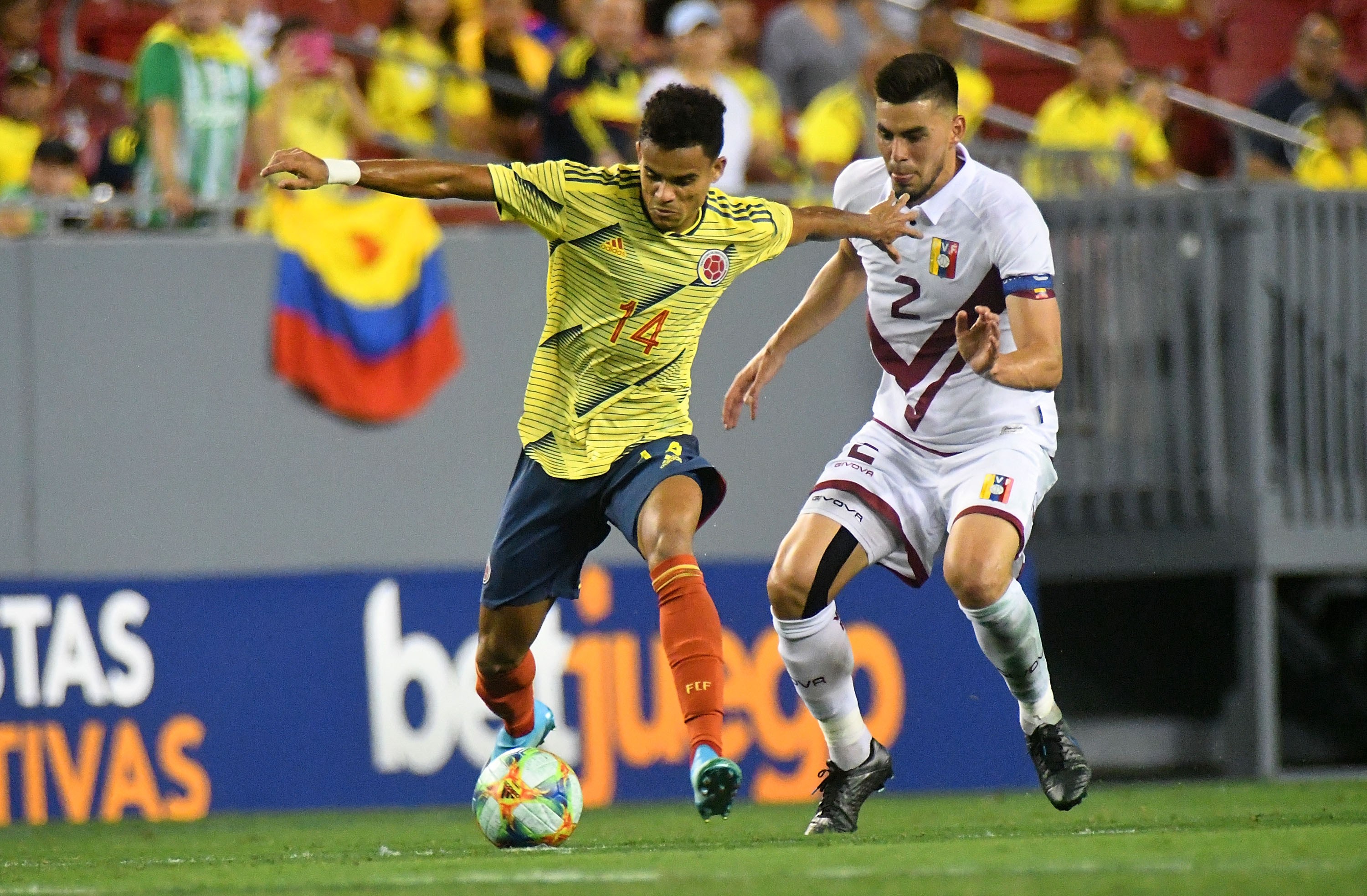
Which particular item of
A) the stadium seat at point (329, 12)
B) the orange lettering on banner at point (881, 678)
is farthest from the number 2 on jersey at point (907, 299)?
the stadium seat at point (329, 12)

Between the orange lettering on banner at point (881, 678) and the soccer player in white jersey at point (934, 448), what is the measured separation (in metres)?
2.70

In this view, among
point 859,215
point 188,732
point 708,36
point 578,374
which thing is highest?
point 708,36

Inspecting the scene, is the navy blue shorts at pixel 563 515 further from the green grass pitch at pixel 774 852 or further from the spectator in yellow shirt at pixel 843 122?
the spectator in yellow shirt at pixel 843 122

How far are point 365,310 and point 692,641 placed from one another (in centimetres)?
417

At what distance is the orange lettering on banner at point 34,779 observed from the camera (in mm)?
9086

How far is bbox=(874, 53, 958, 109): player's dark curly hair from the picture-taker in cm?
A: 652

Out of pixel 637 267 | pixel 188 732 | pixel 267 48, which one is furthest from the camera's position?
pixel 267 48

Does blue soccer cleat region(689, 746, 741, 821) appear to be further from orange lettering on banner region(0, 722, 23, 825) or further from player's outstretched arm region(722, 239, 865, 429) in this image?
orange lettering on banner region(0, 722, 23, 825)

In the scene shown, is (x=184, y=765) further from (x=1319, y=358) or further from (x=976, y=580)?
(x=1319, y=358)

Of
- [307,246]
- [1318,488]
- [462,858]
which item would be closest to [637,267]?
[462,858]

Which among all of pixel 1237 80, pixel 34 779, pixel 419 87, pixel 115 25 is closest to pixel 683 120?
pixel 34 779

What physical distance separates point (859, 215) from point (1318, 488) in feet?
14.8

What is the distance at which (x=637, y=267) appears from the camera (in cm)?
637

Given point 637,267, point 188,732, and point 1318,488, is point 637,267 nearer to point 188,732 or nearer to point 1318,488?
point 188,732
